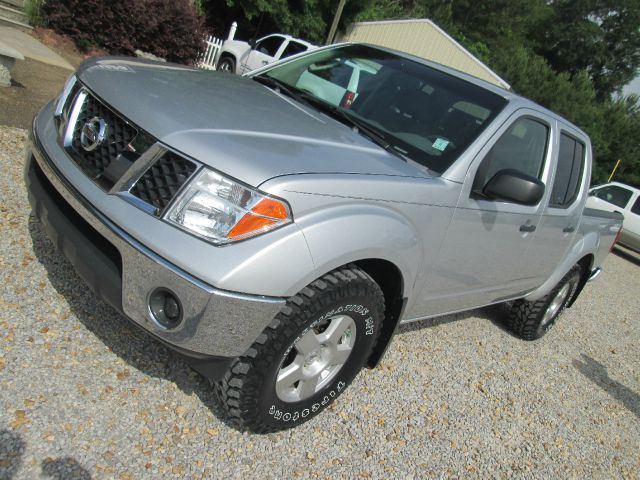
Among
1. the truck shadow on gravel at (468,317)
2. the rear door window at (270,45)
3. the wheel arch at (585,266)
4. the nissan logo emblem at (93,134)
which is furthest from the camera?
the rear door window at (270,45)

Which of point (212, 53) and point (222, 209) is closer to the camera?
point (222, 209)

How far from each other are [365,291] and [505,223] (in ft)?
4.24

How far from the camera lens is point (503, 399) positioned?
3.95m

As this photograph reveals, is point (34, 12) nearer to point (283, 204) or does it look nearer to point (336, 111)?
point (336, 111)

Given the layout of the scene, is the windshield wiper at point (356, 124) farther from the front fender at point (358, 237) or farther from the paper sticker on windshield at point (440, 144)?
the front fender at point (358, 237)

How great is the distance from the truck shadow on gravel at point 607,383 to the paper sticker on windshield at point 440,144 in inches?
117

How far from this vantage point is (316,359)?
268 cm

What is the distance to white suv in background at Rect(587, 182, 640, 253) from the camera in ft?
44.5

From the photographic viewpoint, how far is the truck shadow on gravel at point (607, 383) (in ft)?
15.7

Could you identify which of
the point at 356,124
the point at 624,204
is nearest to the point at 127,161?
the point at 356,124

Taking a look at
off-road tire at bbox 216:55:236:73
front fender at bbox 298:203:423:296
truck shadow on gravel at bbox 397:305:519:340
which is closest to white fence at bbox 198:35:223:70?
off-road tire at bbox 216:55:236:73

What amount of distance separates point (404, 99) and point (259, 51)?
1129 cm

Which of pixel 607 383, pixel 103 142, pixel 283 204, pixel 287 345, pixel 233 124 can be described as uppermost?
pixel 233 124

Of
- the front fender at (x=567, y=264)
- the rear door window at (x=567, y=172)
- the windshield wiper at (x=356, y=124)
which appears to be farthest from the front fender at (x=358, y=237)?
the front fender at (x=567, y=264)
